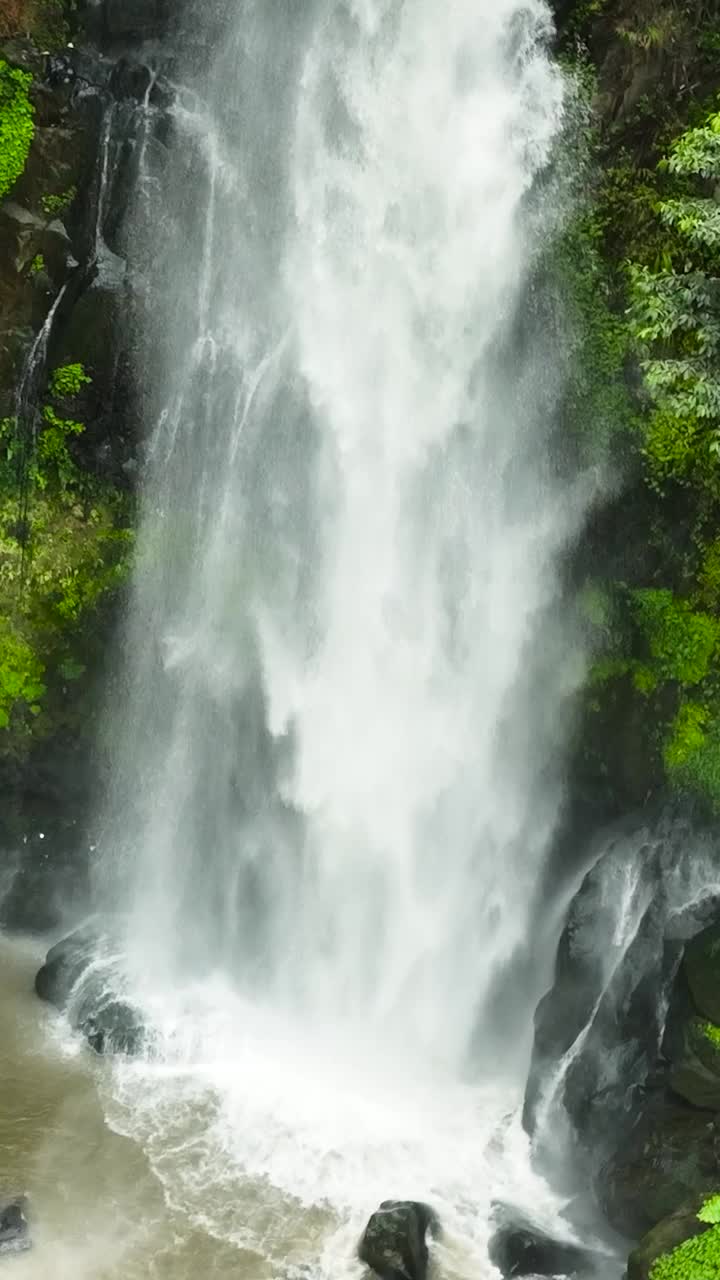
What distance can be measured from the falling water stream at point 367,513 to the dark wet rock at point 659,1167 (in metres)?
1.87

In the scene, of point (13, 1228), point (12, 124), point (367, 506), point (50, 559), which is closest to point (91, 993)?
point (13, 1228)

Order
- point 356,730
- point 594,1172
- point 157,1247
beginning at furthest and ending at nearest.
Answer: point 356,730
point 594,1172
point 157,1247

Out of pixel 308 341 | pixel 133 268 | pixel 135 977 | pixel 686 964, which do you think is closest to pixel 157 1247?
pixel 135 977

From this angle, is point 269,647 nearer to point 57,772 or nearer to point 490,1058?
point 57,772

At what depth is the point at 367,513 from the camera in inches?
513

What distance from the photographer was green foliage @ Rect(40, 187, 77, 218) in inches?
526

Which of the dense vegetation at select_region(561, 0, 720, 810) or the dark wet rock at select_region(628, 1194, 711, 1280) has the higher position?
the dense vegetation at select_region(561, 0, 720, 810)

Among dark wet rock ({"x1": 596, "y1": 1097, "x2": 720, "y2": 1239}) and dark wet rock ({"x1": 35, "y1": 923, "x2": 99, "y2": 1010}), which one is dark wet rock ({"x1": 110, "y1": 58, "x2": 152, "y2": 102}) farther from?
dark wet rock ({"x1": 596, "y1": 1097, "x2": 720, "y2": 1239})

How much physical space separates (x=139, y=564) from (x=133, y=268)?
374 centimetres

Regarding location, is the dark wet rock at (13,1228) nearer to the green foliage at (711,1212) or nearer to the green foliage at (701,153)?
the green foliage at (711,1212)

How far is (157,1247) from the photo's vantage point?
9445 mm

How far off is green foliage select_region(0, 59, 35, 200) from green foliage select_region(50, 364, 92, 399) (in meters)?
2.19

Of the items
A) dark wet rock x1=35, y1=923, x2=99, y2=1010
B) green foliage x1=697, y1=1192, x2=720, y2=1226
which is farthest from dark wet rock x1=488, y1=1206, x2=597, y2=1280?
dark wet rock x1=35, y1=923, x2=99, y2=1010

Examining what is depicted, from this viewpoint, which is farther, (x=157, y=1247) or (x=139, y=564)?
(x=139, y=564)
